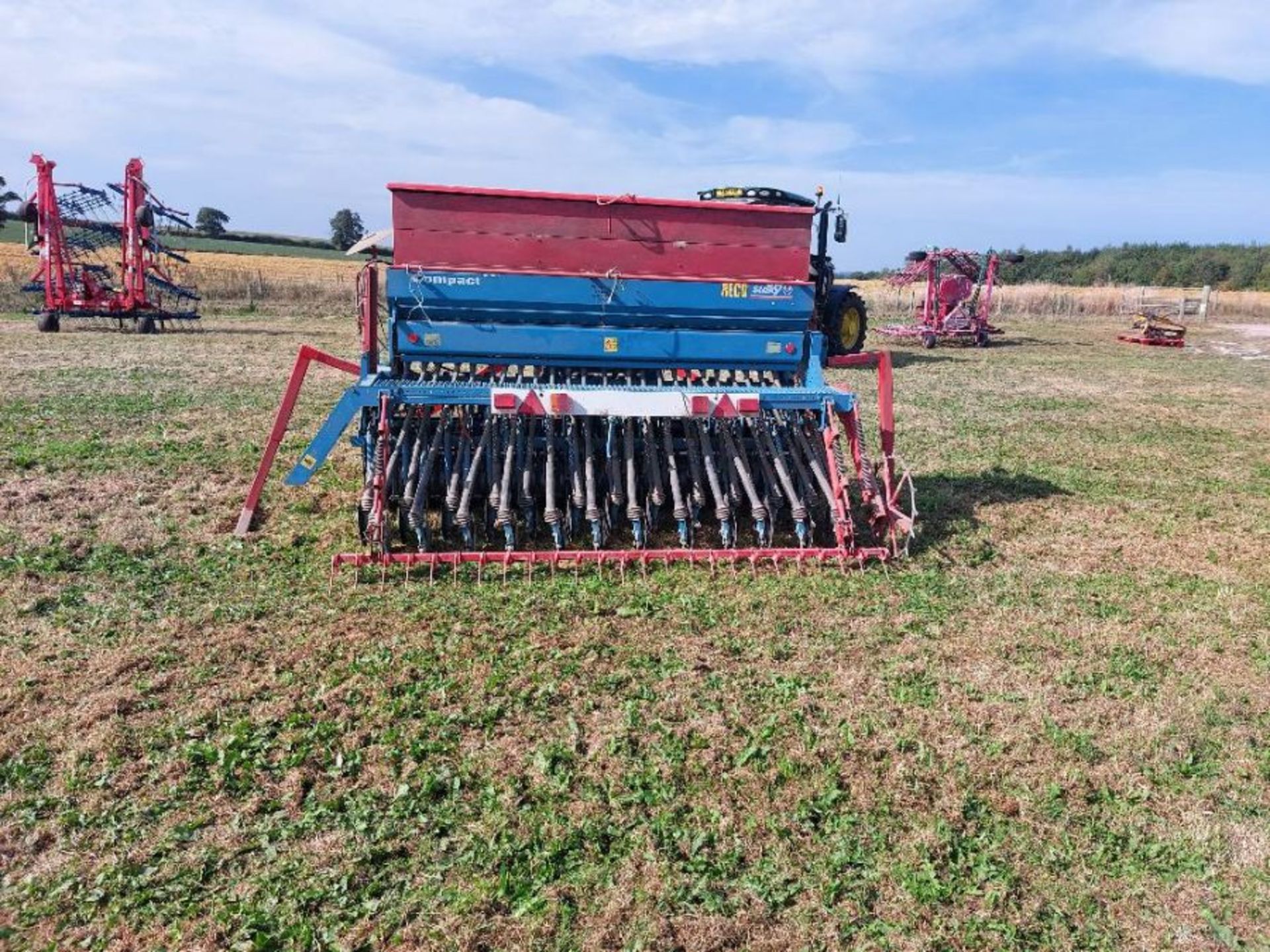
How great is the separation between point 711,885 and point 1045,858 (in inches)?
54.7

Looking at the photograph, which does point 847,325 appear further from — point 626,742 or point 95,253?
point 95,253

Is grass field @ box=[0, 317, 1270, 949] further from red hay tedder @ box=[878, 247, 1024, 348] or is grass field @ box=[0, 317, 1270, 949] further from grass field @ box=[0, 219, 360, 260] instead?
grass field @ box=[0, 219, 360, 260]

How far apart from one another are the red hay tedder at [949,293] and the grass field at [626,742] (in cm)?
1783

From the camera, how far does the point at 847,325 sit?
10.8 meters

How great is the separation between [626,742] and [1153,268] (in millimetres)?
73628

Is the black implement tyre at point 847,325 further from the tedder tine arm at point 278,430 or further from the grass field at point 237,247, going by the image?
the grass field at point 237,247

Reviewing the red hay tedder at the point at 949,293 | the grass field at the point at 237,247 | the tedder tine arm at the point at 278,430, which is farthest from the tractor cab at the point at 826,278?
the grass field at the point at 237,247

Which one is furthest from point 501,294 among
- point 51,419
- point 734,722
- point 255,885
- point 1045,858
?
point 51,419

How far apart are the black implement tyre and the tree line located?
5066 cm

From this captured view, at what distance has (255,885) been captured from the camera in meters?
3.34

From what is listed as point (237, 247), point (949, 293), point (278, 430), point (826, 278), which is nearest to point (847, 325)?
point (826, 278)

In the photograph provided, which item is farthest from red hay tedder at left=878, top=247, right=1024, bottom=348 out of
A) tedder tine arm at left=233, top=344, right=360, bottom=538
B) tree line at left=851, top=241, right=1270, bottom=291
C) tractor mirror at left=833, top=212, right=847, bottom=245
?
tree line at left=851, top=241, right=1270, bottom=291

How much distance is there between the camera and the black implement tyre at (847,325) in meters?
10.2

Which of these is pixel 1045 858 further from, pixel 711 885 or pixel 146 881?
pixel 146 881
